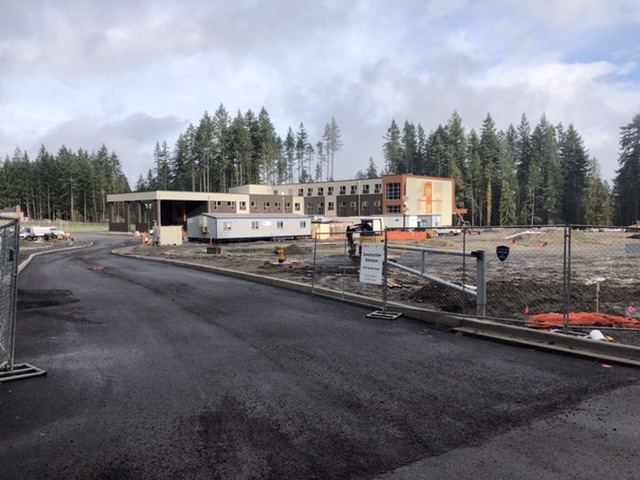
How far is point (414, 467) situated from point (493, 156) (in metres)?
116

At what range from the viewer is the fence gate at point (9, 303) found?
579 cm

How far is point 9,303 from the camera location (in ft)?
20.6

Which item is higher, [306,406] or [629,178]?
[629,178]

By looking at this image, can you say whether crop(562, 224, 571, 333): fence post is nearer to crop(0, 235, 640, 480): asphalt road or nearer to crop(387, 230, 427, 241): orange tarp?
crop(0, 235, 640, 480): asphalt road

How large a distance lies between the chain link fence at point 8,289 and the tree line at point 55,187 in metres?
126

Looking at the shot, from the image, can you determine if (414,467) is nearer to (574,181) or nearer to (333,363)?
(333,363)

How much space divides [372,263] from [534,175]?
107142mm

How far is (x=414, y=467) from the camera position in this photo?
3518 mm

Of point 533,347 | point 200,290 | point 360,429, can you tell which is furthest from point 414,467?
point 200,290

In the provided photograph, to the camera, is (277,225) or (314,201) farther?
(314,201)

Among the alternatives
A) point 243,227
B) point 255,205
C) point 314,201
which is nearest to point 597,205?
point 314,201

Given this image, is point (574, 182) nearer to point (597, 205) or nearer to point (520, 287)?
point (597, 205)

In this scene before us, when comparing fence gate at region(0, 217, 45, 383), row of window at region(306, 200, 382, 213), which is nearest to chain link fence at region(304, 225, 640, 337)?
fence gate at region(0, 217, 45, 383)

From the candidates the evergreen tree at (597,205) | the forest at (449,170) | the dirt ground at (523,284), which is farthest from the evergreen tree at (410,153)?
the dirt ground at (523,284)
